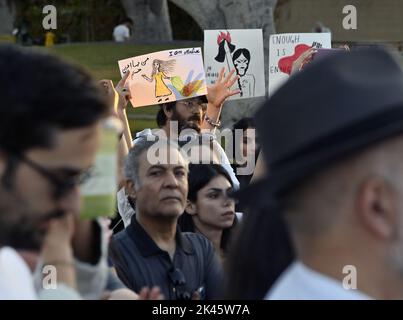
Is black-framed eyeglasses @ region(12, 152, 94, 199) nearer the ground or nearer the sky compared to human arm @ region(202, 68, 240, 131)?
nearer the ground

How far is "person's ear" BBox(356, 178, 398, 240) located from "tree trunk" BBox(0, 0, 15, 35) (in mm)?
31231

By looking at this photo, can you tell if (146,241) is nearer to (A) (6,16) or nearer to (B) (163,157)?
(B) (163,157)

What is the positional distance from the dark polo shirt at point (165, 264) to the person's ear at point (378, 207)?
216 centimetres

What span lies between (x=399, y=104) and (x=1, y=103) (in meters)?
0.79

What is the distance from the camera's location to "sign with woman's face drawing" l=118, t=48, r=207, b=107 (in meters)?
6.76

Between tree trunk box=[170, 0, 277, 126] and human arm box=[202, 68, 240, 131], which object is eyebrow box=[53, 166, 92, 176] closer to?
human arm box=[202, 68, 240, 131]

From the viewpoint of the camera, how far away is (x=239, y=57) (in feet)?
25.2

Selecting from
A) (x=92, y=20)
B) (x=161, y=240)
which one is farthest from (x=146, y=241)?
(x=92, y=20)

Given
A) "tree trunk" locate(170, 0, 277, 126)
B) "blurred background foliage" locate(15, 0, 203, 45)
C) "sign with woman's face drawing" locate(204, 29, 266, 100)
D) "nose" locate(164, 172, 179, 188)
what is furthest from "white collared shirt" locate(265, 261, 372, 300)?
"blurred background foliage" locate(15, 0, 203, 45)

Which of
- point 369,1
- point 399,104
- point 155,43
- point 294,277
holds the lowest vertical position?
point 294,277

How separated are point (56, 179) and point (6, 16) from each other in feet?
106
